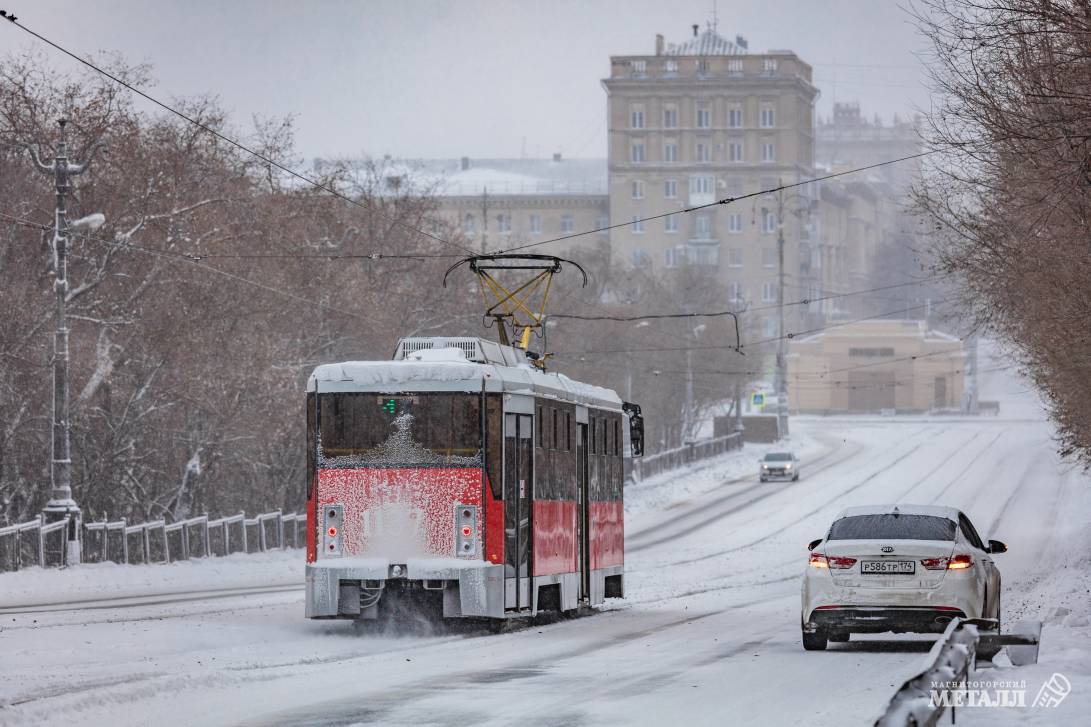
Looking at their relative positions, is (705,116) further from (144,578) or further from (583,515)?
(583,515)

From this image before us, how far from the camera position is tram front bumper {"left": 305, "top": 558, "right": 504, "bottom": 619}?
20953 millimetres

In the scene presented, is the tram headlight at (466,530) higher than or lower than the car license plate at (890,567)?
higher

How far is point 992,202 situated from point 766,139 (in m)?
144

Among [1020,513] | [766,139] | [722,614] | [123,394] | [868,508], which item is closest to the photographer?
[868,508]

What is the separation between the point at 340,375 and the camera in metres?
Answer: 21.6

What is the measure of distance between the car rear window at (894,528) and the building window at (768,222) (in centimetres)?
15771

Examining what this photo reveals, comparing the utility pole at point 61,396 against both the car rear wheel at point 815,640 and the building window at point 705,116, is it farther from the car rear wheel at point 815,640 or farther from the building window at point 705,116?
the building window at point 705,116

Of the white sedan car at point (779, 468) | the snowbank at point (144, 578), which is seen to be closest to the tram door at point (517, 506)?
the snowbank at point (144, 578)

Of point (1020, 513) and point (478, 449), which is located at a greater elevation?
point (478, 449)

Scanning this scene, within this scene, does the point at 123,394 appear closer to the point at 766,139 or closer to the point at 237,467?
the point at 237,467

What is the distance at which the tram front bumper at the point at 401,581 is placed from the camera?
68.7 ft

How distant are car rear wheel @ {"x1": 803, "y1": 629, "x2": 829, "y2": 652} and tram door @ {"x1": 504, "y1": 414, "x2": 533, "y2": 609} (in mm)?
3767

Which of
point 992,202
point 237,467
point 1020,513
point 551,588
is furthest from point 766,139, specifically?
point 551,588

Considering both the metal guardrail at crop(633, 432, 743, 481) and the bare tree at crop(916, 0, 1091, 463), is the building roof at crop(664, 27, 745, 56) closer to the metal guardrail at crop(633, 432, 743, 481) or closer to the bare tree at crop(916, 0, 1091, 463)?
the metal guardrail at crop(633, 432, 743, 481)
